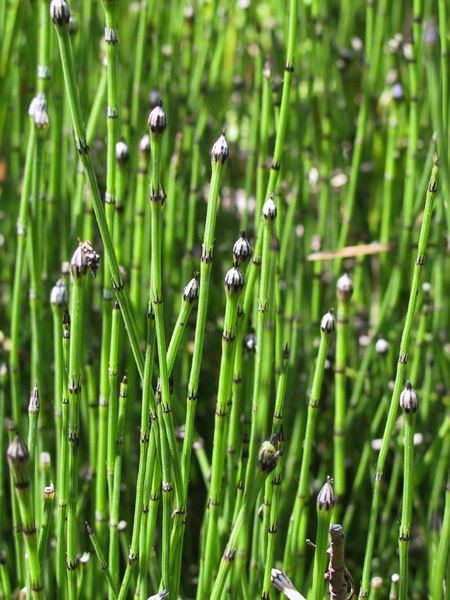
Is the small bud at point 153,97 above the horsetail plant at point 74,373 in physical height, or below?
above

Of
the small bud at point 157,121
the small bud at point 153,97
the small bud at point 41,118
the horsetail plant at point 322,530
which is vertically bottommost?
the horsetail plant at point 322,530

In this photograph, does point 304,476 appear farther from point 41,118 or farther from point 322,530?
point 41,118

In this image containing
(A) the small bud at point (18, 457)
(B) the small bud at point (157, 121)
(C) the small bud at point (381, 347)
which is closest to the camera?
(A) the small bud at point (18, 457)

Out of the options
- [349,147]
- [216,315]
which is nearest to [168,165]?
[216,315]

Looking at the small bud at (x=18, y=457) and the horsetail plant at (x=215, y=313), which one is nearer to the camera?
the small bud at (x=18, y=457)

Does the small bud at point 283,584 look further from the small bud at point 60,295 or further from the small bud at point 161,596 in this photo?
the small bud at point 60,295

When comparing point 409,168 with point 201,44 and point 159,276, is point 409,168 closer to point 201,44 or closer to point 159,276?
point 201,44

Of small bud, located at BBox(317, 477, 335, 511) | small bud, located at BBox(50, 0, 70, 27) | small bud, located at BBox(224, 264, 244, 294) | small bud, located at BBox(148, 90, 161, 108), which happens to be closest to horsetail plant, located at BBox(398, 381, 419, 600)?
small bud, located at BBox(317, 477, 335, 511)

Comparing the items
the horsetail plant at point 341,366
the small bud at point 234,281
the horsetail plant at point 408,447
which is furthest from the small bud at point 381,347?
the small bud at point 234,281

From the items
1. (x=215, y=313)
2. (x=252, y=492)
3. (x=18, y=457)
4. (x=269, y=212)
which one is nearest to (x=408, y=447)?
(x=252, y=492)
